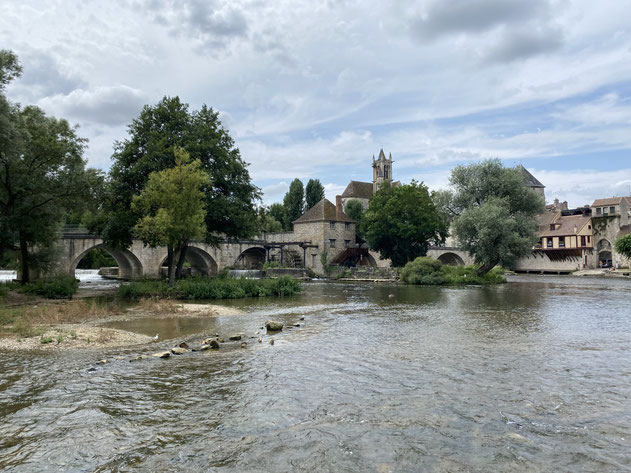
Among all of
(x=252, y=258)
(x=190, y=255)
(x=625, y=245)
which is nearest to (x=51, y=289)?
(x=190, y=255)

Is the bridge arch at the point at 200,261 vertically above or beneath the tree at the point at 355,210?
beneath

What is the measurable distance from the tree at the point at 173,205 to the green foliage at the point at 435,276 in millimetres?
25282

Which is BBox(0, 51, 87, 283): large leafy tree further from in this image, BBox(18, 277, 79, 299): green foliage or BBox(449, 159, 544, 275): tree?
BBox(449, 159, 544, 275): tree

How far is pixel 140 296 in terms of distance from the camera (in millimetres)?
29250

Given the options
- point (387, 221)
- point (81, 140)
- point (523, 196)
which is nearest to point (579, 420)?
point (81, 140)

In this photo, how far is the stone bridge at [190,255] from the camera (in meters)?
47.0

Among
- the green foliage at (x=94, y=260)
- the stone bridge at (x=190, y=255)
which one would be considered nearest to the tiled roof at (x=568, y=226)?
the stone bridge at (x=190, y=255)

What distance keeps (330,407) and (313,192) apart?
80.9 metres

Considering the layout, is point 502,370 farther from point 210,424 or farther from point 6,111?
point 6,111

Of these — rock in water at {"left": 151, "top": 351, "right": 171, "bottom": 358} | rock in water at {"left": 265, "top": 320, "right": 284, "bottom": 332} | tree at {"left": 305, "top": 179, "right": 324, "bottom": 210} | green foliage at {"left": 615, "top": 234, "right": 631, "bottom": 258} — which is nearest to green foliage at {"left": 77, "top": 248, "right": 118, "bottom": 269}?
tree at {"left": 305, "top": 179, "right": 324, "bottom": 210}

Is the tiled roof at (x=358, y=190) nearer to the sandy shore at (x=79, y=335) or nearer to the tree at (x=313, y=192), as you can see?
the tree at (x=313, y=192)

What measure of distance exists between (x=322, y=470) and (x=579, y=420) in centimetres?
476

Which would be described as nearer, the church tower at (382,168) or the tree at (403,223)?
the tree at (403,223)

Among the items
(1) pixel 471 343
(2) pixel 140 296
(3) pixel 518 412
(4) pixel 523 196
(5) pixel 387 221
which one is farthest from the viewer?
(5) pixel 387 221
